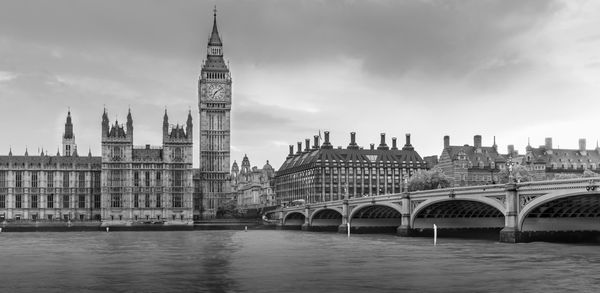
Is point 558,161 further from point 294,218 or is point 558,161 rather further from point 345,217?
point 345,217

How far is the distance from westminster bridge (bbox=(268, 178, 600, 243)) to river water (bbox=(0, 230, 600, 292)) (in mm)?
3556

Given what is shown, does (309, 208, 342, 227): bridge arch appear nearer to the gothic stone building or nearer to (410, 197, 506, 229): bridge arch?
the gothic stone building

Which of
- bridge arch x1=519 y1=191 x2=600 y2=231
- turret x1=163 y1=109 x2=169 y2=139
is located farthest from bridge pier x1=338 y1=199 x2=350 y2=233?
turret x1=163 y1=109 x2=169 y2=139

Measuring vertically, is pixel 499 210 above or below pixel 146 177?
below

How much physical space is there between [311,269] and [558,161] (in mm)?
145341

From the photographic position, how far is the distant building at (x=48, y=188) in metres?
184

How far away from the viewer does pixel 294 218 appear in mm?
188250

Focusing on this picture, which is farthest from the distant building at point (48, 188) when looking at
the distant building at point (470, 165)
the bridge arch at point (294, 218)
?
the distant building at point (470, 165)

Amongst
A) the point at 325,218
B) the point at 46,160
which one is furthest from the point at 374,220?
the point at 46,160

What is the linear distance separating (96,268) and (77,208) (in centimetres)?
13218

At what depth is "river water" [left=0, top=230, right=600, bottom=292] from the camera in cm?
4734

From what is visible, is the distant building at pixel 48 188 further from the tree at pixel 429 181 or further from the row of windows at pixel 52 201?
the tree at pixel 429 181

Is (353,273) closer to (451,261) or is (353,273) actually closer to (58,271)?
(451,261)

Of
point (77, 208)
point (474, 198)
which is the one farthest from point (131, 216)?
point (474, 198)
